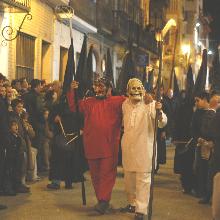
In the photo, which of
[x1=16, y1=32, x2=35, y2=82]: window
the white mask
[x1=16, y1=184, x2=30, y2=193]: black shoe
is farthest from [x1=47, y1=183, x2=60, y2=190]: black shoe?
[x1=16, y1=32, x2=35, y2=82]: window

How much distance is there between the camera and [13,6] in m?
15.9

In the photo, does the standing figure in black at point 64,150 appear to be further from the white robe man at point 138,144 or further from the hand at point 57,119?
the white robe man at point 138,144

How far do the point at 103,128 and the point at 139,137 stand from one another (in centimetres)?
73

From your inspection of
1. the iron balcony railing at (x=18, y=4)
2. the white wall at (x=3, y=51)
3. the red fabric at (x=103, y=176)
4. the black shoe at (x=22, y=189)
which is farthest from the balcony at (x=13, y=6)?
the red fabric at (x=103, y=176)

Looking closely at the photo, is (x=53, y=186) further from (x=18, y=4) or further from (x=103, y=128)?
(x=18, y=4)

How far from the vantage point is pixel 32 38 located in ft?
65.2

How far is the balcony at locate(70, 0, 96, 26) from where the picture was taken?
23.8 meters

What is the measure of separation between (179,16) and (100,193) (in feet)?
150

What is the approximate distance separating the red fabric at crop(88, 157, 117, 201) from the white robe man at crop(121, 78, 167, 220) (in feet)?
1.18

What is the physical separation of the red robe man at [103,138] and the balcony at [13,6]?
5.65 meters

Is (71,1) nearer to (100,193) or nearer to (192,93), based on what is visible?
(192,93)

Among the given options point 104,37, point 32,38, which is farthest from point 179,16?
point 32,38

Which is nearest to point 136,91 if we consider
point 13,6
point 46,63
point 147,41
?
point 13,6

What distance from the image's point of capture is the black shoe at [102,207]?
10.1 metres
